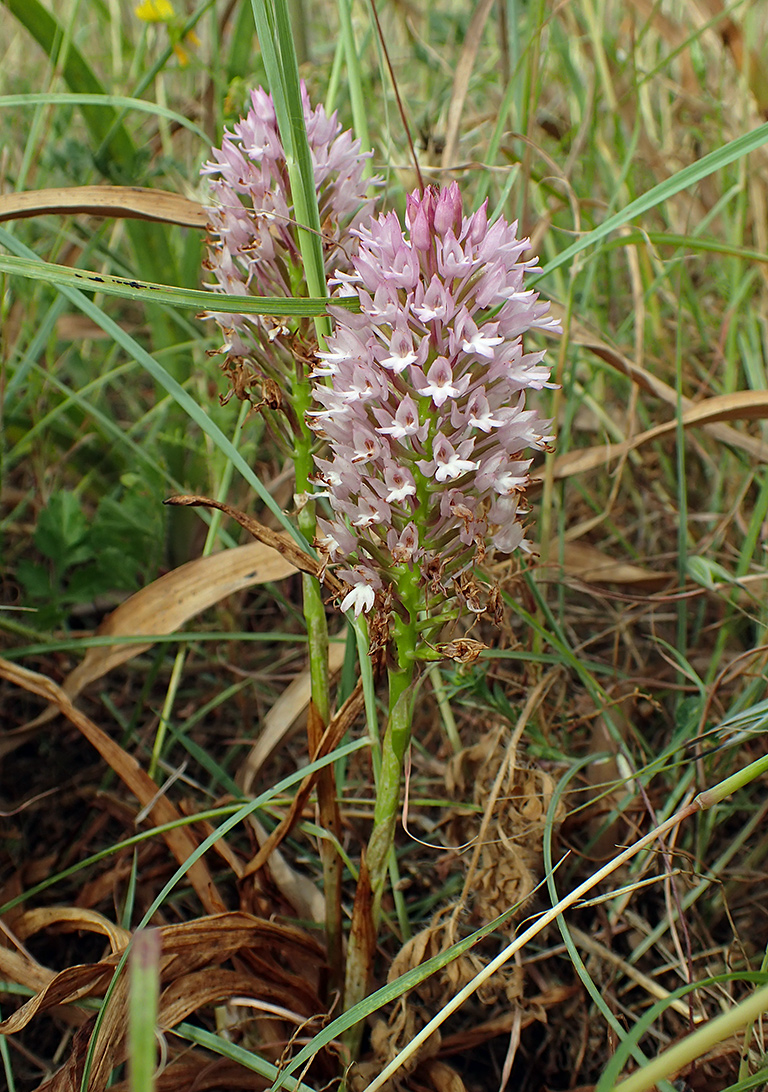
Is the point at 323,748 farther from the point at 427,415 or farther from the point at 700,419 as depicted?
the point at 700,419

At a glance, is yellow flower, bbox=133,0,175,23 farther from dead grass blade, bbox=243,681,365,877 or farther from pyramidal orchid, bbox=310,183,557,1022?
dead grass blade, bbox=243,681,365,877

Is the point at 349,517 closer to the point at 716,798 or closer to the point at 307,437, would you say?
the point at 307,437

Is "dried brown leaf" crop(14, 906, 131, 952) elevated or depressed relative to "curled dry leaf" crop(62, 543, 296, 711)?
depressed

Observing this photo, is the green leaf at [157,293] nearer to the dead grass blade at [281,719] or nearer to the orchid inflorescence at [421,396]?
the orchid inflorescence at [421,396]

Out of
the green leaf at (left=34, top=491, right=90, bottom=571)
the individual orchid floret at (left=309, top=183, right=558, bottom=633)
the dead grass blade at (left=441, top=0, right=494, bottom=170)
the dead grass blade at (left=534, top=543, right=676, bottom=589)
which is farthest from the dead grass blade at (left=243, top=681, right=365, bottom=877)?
the dead grass blade at (left=441, top=0, right=494, bottom=170)

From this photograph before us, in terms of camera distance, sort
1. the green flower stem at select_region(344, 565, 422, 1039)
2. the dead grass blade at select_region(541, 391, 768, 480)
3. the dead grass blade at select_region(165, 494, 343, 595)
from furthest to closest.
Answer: the dead grass blade at select_region(541, 391, 768, 480) < the dead grass blade at select_region(165, 494, 343, 595) < the green flower stem at select_region(344, 565, 422, 1039)

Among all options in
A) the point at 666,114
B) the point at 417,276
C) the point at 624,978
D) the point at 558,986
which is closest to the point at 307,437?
the point at 417,276
